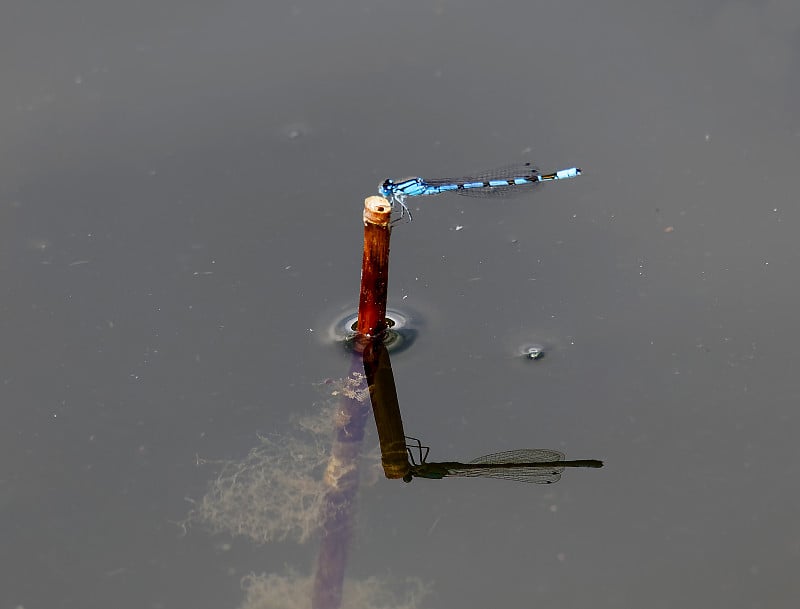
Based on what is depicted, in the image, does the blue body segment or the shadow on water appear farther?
the blue body segment

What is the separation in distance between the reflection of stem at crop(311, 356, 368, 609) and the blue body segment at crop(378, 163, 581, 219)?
3.54ft

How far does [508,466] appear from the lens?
565 centimetres

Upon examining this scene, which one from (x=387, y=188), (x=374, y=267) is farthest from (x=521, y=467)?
(x=387, y=188)

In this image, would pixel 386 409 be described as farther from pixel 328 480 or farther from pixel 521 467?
pixel 521 467

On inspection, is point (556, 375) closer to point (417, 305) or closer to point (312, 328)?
point (417, 305)

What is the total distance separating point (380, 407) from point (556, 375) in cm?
98

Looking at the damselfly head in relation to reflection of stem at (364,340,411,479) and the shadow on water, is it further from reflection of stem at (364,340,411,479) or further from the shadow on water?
the shadow on water

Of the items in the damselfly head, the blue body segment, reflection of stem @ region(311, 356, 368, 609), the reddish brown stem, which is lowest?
reflection of stem @ region(311, 356, 368, 609)

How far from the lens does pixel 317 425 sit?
591 cm

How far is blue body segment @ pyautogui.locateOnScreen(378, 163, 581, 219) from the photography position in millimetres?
6605

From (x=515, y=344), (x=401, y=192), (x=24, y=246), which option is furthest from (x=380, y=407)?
(x=24, y=246)

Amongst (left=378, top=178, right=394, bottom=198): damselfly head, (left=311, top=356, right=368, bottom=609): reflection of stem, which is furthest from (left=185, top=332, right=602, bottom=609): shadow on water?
(left=378, top=178, right=394, bottom=198): damselfly head

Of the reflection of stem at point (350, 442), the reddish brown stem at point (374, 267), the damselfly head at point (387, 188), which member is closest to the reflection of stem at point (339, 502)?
the reflection of stem at point (350, 442)

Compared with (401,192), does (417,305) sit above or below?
below
